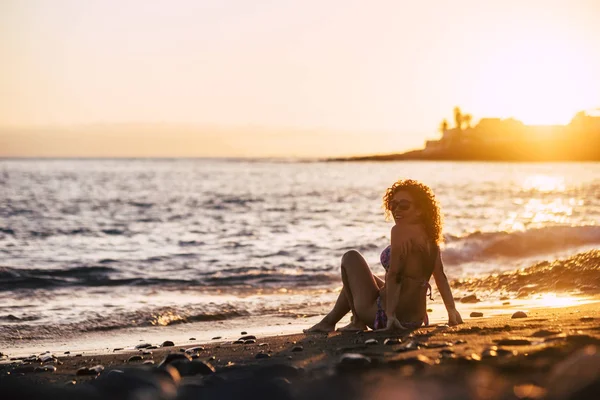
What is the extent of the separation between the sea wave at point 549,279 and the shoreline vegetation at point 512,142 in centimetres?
12069

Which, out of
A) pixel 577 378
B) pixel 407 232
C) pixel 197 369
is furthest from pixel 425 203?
pixel 577 378

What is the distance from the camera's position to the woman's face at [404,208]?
7699mm

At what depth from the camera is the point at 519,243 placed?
2067 centimetres

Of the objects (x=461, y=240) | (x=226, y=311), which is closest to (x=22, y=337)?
(x=226, y=311)

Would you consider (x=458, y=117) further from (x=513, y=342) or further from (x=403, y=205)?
(x=513, y=342)

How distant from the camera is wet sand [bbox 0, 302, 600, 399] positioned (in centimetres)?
448

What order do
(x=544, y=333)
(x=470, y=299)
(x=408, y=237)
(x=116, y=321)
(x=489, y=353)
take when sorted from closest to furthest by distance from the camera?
(x=489, y=353) → (x=544, y=333) → (x=408, y=237) → (x=116, y=321) → (x=470, y=299)

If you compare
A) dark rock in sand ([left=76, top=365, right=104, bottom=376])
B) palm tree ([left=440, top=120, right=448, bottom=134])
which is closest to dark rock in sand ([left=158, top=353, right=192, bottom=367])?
dark rock in sand ([left=76, top=365, right=104, bottom=376])

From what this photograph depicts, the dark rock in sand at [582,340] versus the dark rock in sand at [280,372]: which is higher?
the dark rock in sand at [582,340]

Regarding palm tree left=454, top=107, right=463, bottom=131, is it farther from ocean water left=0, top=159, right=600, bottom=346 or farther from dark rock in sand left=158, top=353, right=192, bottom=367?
dark rock in sand left=158, top=353, right=192, bottom=367

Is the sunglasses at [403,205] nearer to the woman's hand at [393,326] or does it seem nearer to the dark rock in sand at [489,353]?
the woman's hand at [393,326]

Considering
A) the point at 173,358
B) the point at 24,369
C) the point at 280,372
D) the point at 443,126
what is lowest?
the point at 24,369

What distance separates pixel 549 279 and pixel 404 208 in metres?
7.04

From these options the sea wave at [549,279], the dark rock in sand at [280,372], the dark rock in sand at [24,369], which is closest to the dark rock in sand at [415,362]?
the dark rock in sand at [280,372]
